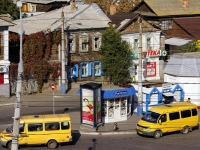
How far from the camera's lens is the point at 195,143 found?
27.6m

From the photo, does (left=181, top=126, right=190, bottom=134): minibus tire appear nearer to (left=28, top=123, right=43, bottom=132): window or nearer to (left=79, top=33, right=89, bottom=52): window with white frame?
(left=28, top=123, right=43, bottom=132): window

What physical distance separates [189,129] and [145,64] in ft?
61.3

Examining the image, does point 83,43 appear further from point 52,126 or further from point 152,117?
point 52,126

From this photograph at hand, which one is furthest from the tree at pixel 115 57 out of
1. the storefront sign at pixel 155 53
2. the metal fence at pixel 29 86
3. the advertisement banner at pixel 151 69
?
the metal fence at pixel 29 86

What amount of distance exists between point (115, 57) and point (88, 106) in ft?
45.9

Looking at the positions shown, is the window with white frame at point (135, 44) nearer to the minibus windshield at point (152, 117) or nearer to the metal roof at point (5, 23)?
the metal roof at point (5, 23)

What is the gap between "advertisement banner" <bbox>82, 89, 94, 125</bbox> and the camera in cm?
2973

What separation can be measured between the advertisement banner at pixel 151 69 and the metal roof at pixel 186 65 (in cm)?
864

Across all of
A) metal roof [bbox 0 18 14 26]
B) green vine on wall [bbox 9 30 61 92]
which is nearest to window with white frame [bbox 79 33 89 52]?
green vine on wall [bbox 9 30 61 92]

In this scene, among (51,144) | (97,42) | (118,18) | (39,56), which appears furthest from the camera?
(118,18)

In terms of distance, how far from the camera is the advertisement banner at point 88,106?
2973 centimetres

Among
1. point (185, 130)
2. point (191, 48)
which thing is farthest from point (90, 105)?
point (191, 48)

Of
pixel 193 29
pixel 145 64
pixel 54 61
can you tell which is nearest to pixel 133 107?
pixel 54 61

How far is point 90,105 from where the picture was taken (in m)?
29.8
